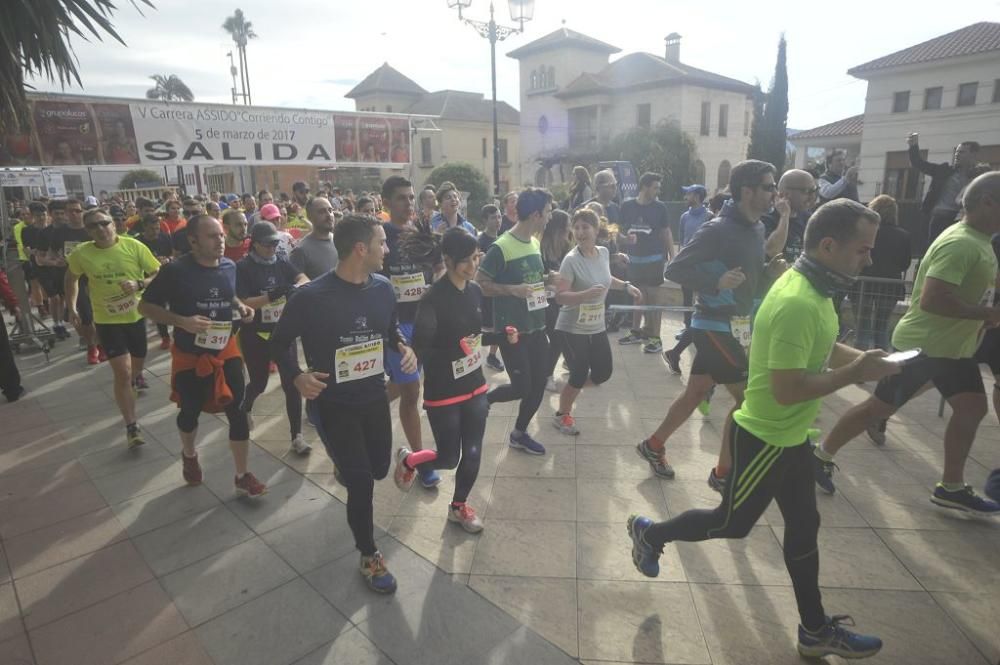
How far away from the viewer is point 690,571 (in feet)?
10.8

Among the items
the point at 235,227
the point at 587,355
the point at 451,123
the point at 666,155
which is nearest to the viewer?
the point at 587,355

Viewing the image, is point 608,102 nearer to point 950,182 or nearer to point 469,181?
point 469,181

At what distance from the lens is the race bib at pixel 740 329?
3875 mm

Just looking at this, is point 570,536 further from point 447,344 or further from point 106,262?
point 106,262

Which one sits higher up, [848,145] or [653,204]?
[848,145]

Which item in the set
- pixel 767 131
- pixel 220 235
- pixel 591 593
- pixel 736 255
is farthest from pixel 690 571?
pixel 767 131

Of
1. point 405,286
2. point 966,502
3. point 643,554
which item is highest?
point 405,286

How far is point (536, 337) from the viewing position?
179 inches

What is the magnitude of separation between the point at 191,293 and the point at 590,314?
9.72ft

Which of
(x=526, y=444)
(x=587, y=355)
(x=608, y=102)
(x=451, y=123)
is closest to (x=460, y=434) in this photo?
(x=526, y=444)

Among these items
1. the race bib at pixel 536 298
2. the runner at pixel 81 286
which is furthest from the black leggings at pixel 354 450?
the runner at pixel 81 286

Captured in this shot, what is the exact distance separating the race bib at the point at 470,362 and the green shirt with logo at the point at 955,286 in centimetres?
279

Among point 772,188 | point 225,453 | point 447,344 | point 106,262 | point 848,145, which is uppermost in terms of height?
point 848,145

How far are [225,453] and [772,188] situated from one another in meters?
4.80
